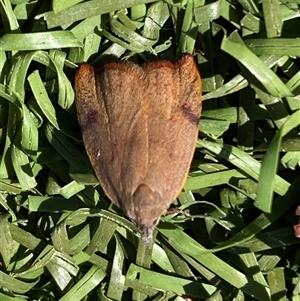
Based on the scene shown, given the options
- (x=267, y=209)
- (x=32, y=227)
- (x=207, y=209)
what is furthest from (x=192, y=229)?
(x=32, y=227)

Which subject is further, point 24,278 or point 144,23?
point 24,278

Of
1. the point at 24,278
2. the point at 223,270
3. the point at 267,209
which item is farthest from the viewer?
the point at 24,278

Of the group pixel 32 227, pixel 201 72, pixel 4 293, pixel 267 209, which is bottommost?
pixel 4 293

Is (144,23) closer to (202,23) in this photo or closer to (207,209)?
(202,23)
